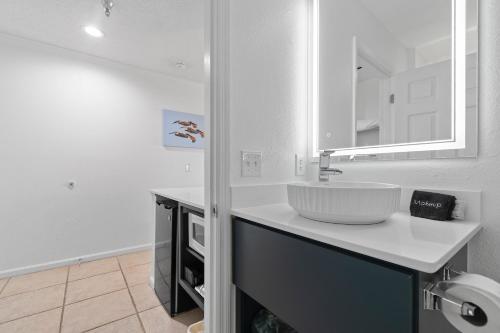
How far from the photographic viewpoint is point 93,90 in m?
2.46

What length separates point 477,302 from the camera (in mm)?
450

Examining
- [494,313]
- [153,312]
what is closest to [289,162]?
[494,313]

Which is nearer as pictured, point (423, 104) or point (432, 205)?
point (432, 205)

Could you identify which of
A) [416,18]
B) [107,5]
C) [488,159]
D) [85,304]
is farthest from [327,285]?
[107,5]

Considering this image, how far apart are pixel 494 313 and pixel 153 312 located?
70.5 inches

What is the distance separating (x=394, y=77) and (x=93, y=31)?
2449 millimetres

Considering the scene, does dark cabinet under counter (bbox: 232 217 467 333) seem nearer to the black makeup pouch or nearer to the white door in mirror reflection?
the black makeup pouch

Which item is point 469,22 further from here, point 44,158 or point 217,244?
point 44,158

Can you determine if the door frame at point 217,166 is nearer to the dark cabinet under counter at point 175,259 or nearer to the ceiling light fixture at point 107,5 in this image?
the dark cabinet under counter at point 175,259

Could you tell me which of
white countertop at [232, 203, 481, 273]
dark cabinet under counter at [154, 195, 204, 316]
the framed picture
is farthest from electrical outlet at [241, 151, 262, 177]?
the framed picture

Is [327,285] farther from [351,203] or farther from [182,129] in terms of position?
[182,129]

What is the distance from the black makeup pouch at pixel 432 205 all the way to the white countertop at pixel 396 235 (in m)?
0.03

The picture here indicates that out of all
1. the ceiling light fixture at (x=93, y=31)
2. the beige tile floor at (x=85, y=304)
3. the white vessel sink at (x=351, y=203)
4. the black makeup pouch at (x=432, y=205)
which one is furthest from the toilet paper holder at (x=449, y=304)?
the ceiling light fixture at (x=93, y=31)

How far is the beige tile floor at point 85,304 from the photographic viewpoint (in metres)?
1.43
